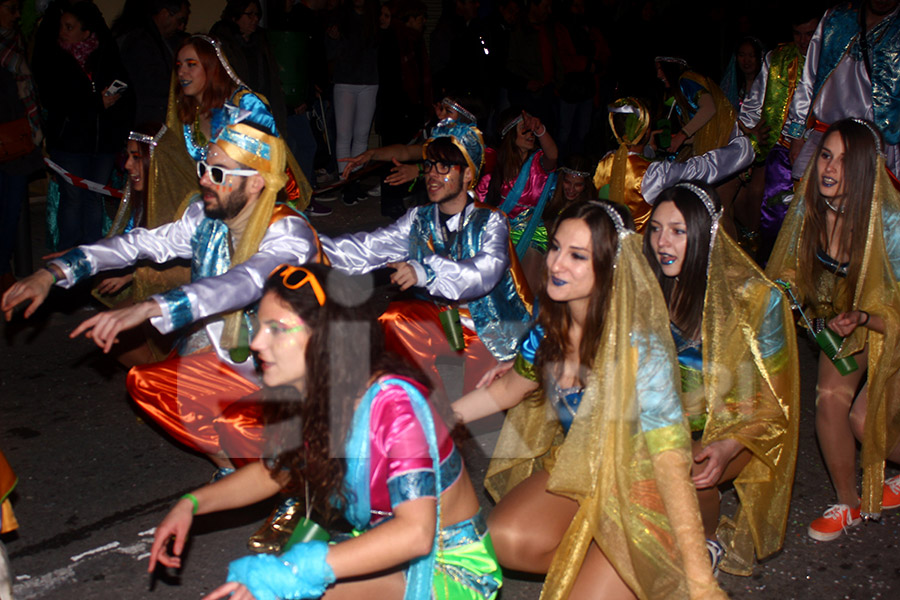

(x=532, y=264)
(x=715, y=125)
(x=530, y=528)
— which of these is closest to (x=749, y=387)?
(x=530, y=528)

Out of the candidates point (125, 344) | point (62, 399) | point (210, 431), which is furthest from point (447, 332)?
point (62, 399)

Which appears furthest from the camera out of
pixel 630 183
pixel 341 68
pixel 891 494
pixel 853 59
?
pixel 341 68

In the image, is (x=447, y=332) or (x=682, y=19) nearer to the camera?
(x=447, y=332)

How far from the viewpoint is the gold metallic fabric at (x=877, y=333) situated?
374 cm

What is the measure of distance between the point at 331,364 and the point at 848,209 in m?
2.55

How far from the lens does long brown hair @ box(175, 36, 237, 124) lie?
5.19 meters

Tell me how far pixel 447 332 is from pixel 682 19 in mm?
8761

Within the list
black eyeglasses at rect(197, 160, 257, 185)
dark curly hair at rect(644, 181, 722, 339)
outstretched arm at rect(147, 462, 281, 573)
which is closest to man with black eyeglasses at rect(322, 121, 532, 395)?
black eyeglasses at rect(197, 160, 257, 185)

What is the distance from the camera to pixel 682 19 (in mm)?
11633

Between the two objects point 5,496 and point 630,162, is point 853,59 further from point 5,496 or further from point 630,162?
point 5,496

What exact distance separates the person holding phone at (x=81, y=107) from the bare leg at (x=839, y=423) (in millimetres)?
4867

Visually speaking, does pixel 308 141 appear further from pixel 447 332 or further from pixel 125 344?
pixel 447 332

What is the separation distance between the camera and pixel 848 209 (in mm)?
3893

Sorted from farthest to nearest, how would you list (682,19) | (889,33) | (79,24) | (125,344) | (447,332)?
(682,19) < (79,24) < (889,33) < (125,344) < (447,332)
